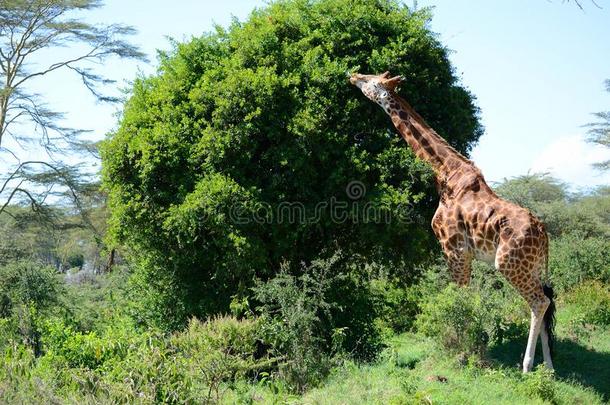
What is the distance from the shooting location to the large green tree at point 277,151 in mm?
11383

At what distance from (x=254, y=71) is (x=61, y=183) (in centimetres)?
1746

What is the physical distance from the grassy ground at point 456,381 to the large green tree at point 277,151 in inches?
80.4

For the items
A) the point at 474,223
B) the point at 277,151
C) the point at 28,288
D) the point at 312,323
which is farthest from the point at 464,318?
the point at 28,288

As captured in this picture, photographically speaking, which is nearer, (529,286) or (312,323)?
(529,286)

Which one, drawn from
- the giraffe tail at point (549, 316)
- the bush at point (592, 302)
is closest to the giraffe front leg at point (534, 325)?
the giraffe tail at point (549, 316)

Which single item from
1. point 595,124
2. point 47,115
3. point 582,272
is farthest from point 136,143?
point 595,124

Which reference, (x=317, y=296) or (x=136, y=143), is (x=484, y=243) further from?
(x=136, y=143)

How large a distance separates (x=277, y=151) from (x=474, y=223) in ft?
10.9

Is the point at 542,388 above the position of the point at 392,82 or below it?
below

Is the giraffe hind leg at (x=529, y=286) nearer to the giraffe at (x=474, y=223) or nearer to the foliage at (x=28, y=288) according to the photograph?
the giraffe at (x=474, y=223)

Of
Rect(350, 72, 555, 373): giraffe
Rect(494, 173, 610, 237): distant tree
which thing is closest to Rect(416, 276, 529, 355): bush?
Rect(350, 72, 555, 373): giraffe

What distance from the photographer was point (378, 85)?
1128cm

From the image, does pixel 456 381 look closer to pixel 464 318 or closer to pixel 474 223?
pixel 464 318

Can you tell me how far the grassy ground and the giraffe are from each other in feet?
2.14
